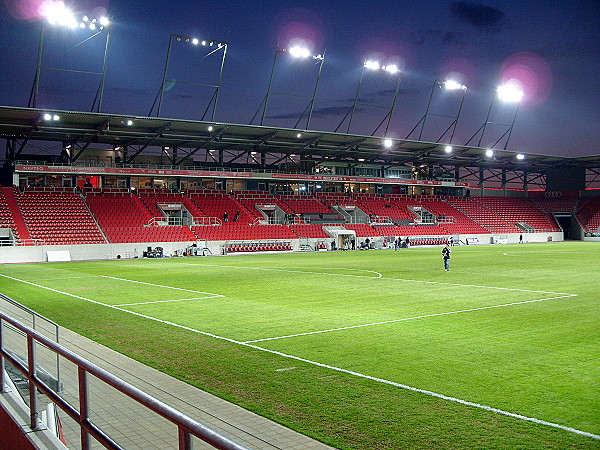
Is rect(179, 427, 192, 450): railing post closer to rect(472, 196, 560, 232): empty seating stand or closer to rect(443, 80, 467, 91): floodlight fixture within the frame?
rect(443, 80, 467, 91): floodlight fixture

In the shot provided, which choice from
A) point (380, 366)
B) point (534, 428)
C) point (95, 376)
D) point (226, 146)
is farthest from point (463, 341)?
point (226, 146)

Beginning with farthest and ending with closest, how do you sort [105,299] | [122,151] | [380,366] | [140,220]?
[122,151] → [140,220] → [105,299] → [380,366]

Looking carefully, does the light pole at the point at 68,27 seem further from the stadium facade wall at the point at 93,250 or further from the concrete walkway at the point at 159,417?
the concrete walkway at the point at 159,417

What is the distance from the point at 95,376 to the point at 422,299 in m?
17.1

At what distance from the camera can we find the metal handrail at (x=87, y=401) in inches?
104

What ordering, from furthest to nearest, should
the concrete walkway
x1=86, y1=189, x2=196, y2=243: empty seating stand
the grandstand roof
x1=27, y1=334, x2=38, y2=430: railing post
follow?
1. x1=86, y1=189, x2=196, y2=243: empty seating stand
2. the grandstand roof
3. x1=27, y1=334, x2=38, y2=430: railing post
4. the concrete walkway

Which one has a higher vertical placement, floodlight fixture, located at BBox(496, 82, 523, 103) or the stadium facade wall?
floodlight fixture, located at BBox(496, 82, 523, 103)

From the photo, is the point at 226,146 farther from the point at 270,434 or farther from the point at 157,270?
the point at 270,434

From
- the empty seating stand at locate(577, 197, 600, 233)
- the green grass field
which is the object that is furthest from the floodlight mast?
the empty seating stand at locate(577, 197, 600, 233)

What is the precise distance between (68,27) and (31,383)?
1820 inches

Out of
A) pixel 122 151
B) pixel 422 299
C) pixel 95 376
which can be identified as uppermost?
pixel 122 151

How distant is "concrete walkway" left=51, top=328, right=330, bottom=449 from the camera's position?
4.60m

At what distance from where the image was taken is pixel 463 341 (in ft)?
41.1

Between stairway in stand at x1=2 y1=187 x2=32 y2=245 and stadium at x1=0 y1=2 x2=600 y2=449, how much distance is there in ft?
0.77
